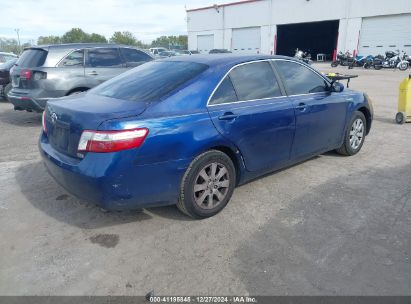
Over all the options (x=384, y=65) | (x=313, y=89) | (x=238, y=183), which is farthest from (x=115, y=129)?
(x=384, y=65)

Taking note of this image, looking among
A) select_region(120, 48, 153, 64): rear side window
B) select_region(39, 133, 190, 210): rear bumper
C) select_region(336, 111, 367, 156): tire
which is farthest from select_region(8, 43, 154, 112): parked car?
select_region(336, 111, 367, 156): tire

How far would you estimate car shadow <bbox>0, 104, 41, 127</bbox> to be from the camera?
8.03m

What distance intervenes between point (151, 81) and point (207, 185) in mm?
1231

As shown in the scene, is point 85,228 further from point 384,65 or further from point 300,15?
point 300,15

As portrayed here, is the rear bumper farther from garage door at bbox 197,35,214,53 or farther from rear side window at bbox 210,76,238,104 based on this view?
garage door at bbox 197,35,214,53

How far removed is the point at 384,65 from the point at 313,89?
25.4 meters

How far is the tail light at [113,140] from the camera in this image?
9.43ft

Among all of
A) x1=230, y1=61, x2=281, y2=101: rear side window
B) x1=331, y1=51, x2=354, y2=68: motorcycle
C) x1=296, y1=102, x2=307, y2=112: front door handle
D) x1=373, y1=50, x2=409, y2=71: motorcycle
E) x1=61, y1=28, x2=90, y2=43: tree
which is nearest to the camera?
x1=230, y1=61, x2=281, y2=101: rear side window

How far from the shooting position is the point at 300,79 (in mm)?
4500

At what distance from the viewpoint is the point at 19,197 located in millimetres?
4148

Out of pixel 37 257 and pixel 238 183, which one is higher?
pixel 238 183

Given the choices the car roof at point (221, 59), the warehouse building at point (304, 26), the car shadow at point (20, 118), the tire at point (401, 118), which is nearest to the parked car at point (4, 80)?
the car shadow at point (20, 118)

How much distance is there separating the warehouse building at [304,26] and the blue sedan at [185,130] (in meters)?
28.6

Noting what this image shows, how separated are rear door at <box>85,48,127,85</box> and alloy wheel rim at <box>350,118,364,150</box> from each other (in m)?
5.21
